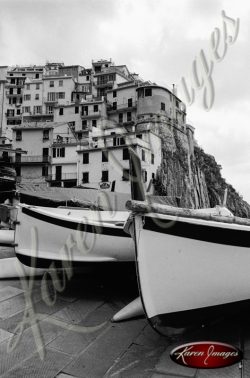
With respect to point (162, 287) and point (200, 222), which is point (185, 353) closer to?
point (162, 287)

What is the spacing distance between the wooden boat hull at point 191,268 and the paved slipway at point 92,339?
1.04 ft

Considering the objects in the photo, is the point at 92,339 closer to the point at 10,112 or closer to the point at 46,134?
the point at 46,134

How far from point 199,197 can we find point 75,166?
2774 centimetres

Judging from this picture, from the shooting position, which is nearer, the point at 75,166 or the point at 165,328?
the point at 165,328

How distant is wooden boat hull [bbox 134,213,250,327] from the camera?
352cm

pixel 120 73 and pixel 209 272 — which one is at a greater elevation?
pixel 120 73

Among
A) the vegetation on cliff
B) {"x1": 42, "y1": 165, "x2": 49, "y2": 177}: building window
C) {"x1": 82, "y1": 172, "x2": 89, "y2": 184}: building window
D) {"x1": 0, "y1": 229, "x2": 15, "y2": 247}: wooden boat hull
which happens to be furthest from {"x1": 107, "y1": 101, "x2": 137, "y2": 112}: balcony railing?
{"x1": 0, "y1": 229, "x2": 15, "y2": 247}: wooden boat hull

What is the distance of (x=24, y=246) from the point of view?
6.05 m

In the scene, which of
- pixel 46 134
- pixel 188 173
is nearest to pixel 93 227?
pixel 46 134

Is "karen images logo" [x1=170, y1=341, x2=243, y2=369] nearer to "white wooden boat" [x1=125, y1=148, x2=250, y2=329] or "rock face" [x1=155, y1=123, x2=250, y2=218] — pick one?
"white wooden boat" [x1=125, y1=148, x2=250, y2=329]

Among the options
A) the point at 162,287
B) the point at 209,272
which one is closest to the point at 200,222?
the point at 209,272

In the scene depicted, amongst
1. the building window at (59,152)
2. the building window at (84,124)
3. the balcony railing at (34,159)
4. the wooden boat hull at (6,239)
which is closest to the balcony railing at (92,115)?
the building window at (84,124)

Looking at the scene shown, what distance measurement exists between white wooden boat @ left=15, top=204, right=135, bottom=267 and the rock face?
34335 mm

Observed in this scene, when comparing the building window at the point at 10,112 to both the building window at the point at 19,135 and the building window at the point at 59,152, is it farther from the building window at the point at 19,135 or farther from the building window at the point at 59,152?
the building window at the point at 59,152
